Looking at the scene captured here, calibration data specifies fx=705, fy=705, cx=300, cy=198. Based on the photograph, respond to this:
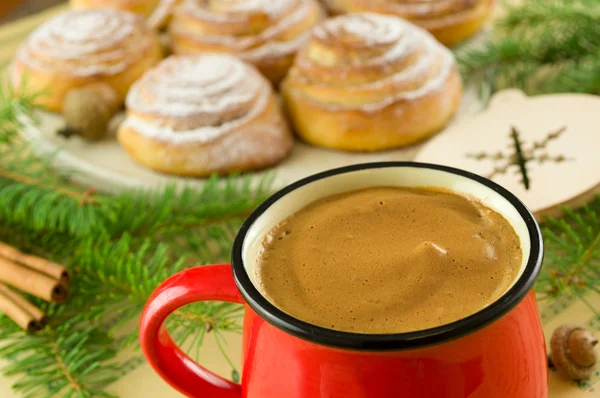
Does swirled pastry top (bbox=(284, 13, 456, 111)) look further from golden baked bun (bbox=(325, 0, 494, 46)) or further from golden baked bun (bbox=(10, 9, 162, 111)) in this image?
golden baked bun (bbox=(10, 9, 162, 111))

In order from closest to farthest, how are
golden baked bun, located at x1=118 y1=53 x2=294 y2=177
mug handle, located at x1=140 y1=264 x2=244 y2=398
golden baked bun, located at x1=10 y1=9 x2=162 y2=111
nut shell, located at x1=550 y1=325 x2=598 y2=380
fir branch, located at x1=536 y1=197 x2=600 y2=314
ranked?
mug handle, located at x1=140 y1=264 x2=244 y2=398, nut shell, located at x1=550 y1=325 x2=598 y2=380, fir branch, located at x1=536 y1=197 x2=600 y2=314, golden baked bun, located at x1=118 y1=53 x2=294 y2=177, golden baked bun, located at x1=10 y1=9 x2=162 y2=111

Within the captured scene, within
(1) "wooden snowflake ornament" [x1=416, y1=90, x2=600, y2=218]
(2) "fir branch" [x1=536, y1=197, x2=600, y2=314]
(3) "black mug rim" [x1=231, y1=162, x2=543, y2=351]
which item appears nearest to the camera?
(3) "black mug rim" [x1=231, y1=162, x2=543, y2=351]

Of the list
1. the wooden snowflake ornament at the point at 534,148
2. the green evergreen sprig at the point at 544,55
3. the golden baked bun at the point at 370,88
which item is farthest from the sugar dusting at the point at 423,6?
the wooden snowflake ornament at the point at 534,148

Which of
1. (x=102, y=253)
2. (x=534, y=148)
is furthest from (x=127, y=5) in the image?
(x=534, y=148)

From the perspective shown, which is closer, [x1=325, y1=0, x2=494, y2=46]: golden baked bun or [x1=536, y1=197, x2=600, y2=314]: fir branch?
[x1=536, y1=197, x2=600, y2=314]: fir branch

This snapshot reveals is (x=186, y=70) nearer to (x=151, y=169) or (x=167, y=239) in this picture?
(x=151, y=169)

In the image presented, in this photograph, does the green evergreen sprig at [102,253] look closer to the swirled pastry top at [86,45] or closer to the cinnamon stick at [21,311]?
the cinnamon stick at [21,311]

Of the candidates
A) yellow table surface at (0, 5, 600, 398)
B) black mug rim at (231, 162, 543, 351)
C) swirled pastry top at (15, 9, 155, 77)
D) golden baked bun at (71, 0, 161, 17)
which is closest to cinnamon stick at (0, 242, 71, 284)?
yellow table surface at (0, 5, 600, 398)

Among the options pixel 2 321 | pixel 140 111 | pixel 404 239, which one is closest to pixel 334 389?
pixel 404 239
